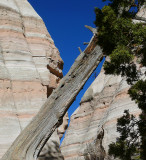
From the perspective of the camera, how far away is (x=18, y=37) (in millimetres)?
19188

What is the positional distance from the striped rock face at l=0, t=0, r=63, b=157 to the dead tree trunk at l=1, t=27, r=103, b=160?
19.1 feet

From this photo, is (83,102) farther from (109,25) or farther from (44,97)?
(109,25)

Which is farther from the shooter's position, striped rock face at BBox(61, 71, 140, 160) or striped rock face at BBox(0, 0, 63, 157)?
striped rock face at BBox(61, 71, 140, 160)

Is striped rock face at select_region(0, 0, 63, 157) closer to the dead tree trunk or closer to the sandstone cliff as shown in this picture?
the sandstone cliff

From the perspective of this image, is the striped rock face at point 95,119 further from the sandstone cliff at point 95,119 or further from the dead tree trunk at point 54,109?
the dead tree trunk at point 54,109

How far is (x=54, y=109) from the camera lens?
9.25m

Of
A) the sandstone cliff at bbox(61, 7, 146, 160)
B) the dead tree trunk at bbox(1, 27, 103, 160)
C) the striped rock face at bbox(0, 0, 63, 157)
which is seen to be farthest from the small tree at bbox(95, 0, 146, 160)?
the sandstone cliff at bbox(61, 7, 146, 160)

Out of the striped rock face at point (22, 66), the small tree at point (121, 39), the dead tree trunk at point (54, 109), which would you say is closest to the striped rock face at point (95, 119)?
the striped rock face at point (22, 66)

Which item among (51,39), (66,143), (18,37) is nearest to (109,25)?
(18,37)

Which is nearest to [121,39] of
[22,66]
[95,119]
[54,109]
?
[54,109]

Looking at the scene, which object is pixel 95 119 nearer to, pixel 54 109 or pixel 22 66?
pixel 22 66

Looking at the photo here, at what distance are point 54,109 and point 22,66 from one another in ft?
29.9

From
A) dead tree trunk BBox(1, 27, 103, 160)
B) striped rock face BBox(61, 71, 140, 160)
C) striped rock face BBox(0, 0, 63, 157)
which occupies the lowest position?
striped rock face BBox(61, 71, 140, 160)

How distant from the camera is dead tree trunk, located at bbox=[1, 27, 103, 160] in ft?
28.8
